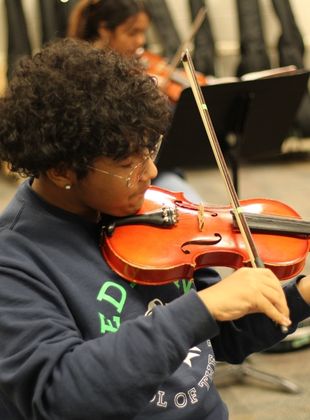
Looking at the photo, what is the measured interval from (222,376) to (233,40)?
2.63 meters

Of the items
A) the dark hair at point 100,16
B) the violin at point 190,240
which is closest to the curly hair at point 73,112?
the violin at point 190,240

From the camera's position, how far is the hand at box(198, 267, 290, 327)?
2.50 feet

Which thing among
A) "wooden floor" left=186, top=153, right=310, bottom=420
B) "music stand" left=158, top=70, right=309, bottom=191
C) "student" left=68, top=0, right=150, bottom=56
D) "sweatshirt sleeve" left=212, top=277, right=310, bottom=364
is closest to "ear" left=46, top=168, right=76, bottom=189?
"sweatshirt sleeve" left=212, top=277, right=310, bottom=364

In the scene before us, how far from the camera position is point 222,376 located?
5.92 feet

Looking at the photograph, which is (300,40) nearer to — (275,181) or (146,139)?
(275,181)

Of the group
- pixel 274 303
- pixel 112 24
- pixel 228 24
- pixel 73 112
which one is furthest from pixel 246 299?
pixel 228 24

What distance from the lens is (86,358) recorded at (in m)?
0.73

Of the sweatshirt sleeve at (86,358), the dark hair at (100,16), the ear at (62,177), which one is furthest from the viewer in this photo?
the dark hair at (100,16)

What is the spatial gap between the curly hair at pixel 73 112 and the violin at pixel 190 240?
0.51ft

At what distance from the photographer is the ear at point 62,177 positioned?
2.78 feet

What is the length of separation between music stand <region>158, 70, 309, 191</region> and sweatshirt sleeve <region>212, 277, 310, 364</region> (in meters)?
0.78

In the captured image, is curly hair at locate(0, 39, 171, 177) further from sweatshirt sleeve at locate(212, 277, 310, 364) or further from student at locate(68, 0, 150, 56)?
student at locate(68, 0, 150, 56)

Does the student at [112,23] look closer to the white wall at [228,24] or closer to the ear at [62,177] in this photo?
the ear at [62,177]

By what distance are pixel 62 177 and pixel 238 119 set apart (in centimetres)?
105
